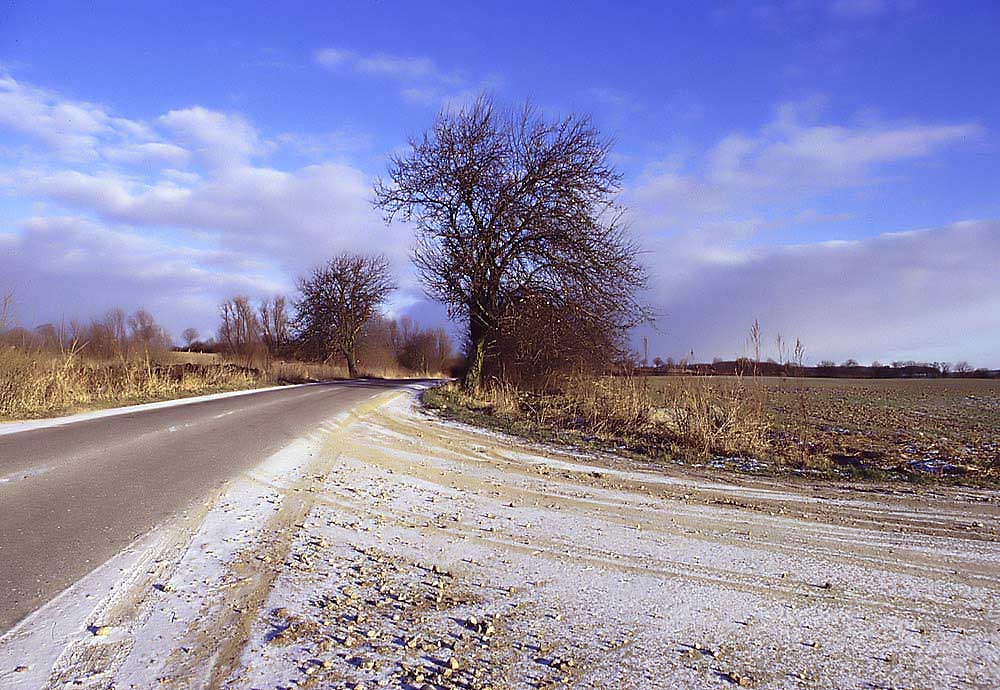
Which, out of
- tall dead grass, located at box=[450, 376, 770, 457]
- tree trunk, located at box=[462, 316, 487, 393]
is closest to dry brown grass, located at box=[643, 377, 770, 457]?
tall dead grass, located at box=[450, 376, 770, 457]

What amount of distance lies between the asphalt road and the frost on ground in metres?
0.26

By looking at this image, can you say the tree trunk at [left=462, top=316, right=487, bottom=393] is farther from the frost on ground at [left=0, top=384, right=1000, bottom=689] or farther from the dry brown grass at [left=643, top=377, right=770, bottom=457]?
the frost on ground at [left=0, top=384, right=1000, bottom=689]

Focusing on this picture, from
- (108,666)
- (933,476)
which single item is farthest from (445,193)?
(108,666)

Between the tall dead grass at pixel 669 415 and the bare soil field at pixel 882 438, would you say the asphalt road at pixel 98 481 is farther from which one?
the bare soil field at pixel 882 438

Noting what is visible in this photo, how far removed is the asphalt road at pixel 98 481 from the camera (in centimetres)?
405

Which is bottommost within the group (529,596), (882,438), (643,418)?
(529,596)

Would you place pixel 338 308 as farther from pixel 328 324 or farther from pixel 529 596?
pixel 529 596

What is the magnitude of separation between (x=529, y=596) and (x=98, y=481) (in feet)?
15.8

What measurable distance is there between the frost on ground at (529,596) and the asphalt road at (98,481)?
0.26 meters

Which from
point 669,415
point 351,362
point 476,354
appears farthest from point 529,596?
point 351,362

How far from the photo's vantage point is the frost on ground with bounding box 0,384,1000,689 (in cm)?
286

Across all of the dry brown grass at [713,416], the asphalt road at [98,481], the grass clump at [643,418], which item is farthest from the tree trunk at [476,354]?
the asphalt road at [98,481]

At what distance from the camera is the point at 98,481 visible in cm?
622

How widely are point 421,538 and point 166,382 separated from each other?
17.9 m
